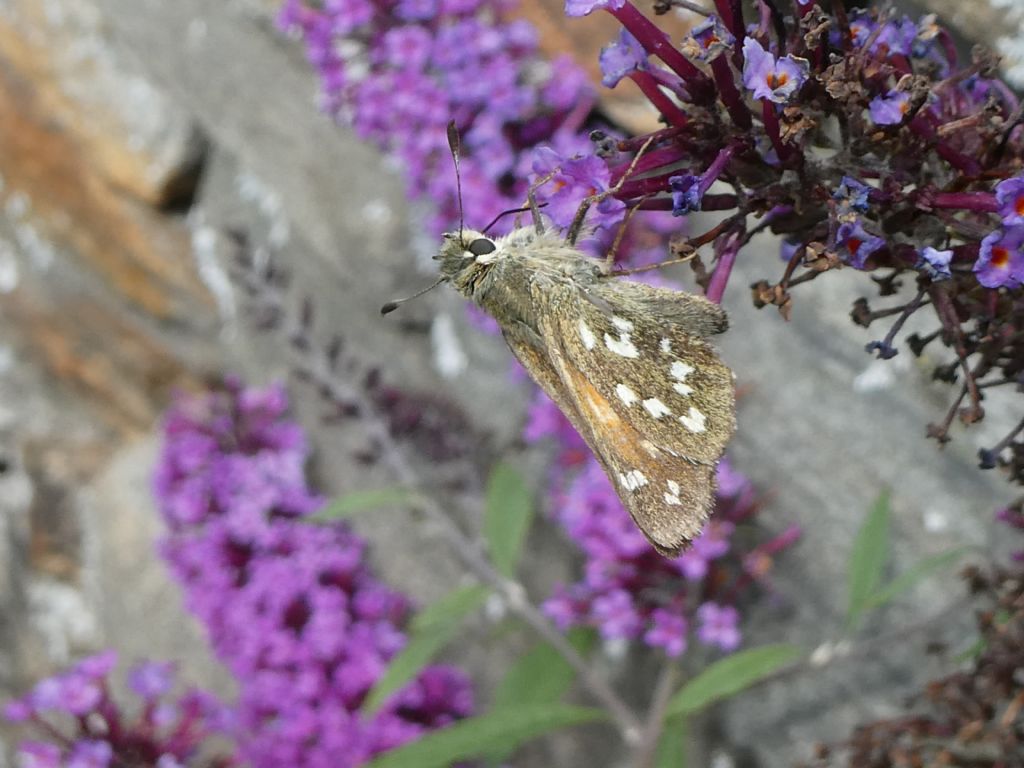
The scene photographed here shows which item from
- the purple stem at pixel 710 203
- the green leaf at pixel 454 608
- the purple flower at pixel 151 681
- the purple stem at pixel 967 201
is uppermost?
the purple flower at pixel 151 681

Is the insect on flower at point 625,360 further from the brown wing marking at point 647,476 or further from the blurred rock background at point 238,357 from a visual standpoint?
the blurred rock background at point 238,357

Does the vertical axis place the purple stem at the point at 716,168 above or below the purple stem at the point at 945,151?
above

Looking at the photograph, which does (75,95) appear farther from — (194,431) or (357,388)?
(357,388)

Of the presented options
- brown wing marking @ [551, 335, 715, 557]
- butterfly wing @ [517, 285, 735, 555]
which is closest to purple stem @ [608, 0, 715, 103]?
butterfly wing @ [517, 285, 735, 555]

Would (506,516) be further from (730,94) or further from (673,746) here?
(730,94)

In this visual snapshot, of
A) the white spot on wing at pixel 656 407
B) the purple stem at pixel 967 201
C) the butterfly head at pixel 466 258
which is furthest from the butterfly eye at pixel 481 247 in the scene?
the purple stem at pixel 967 201

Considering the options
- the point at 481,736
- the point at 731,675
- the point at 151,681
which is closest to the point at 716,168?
the point at 731,675

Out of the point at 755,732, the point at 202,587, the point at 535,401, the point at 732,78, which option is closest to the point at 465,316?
the point at 535,401
